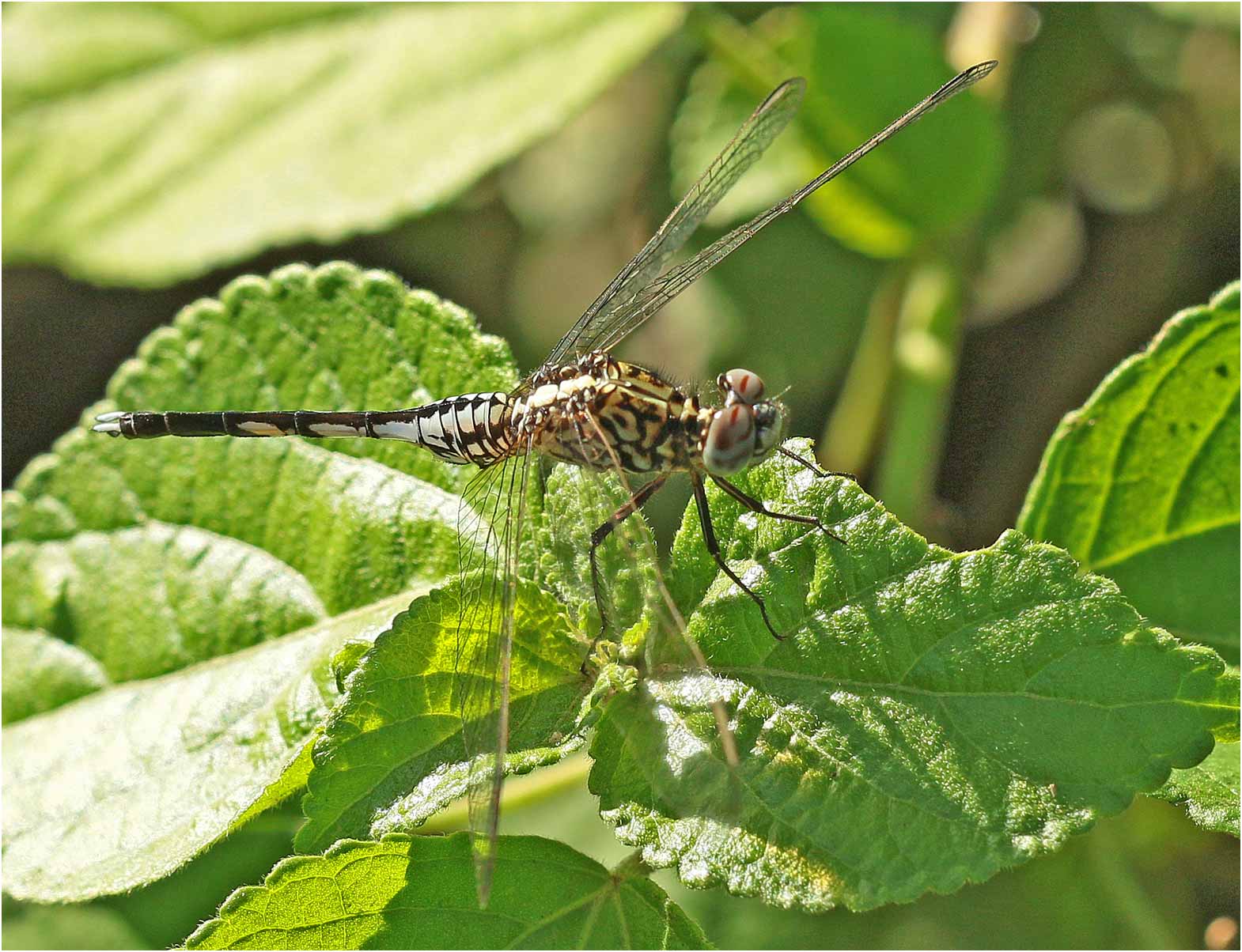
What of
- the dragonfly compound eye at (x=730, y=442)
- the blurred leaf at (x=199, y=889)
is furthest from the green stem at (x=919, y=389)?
the blurred leaf at (x=199, y=889)

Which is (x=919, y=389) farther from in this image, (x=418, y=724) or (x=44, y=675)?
(x=44, y=675)

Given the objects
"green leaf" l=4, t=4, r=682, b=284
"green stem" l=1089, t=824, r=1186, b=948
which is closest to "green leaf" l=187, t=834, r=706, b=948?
"green stem" l=1089, t=824, r=1186, b=948

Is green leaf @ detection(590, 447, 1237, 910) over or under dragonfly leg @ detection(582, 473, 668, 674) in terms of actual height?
A: under

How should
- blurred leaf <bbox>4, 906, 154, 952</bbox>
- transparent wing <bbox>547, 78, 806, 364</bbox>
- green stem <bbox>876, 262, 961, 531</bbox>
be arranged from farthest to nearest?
green stem <bbox>876, 262, 961, 531</bbox> → blurred leaf <bbox>4, 906, 154, 952</bbox> → transparent wing <bbox>547, 78, 806, 364</bbox>

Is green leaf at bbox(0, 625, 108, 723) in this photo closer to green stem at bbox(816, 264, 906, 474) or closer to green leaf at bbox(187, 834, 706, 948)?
green leaf at bbox(187, 834, 706, 948)

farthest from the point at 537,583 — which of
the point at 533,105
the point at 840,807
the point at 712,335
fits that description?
the point at 712,335

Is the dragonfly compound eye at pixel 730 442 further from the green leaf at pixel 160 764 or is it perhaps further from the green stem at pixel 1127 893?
the green stem at pixel 1127 893

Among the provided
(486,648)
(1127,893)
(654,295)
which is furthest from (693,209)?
(1127,893)

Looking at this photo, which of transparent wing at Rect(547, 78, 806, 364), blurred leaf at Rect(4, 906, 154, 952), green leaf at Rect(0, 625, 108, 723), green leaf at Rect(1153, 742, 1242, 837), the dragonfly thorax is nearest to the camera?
green leaf at Rect(1153, 742, 1242, 837)
